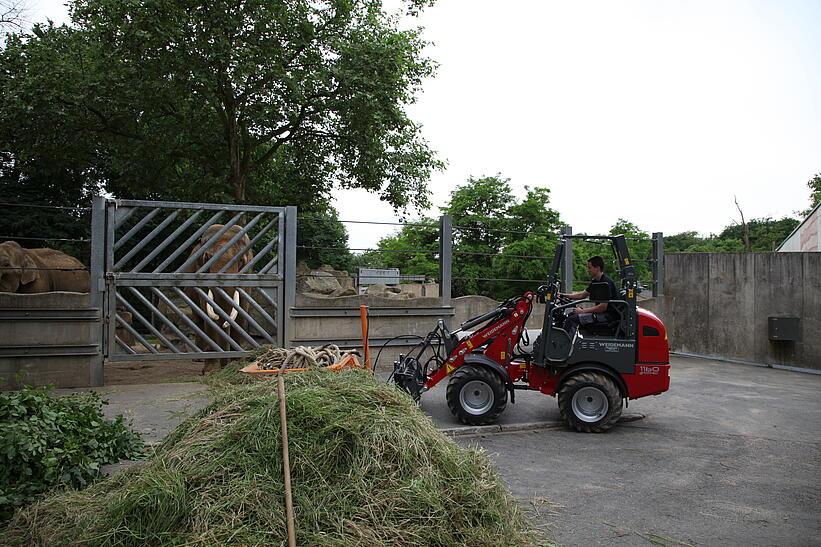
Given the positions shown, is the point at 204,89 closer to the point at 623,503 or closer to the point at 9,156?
the point at 9,156

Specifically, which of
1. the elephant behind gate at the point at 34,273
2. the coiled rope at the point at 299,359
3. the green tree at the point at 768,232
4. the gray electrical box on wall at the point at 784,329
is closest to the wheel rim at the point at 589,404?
the coiled rope at the point at 299,359

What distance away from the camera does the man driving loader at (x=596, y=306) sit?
7609mm

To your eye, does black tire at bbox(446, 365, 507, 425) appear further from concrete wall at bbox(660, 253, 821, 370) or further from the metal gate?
concrete wall at bbox(660, 253, 821, 370)

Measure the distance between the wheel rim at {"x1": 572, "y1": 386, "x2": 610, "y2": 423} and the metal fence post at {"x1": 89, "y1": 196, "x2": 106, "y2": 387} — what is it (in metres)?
6.66

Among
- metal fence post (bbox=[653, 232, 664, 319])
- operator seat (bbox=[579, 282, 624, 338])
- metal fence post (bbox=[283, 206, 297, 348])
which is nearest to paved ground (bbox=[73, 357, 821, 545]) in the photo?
operator seat (bbox=[579, 282, 624, 338])

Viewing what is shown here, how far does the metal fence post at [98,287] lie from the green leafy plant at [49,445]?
11.4ft

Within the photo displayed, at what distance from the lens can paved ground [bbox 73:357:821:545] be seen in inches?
181

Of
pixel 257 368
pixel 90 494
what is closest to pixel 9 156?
pixel 257 368

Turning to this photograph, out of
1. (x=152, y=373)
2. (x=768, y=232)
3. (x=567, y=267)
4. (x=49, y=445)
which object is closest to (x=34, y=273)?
(x=152, y=373)

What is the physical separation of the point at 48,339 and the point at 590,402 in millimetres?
7370

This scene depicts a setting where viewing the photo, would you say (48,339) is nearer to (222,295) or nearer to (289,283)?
(222,295)

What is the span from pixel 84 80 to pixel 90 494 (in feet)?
45.5

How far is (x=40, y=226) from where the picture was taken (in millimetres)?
21422

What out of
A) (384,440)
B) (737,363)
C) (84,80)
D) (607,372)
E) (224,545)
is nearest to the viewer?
(224,545)
